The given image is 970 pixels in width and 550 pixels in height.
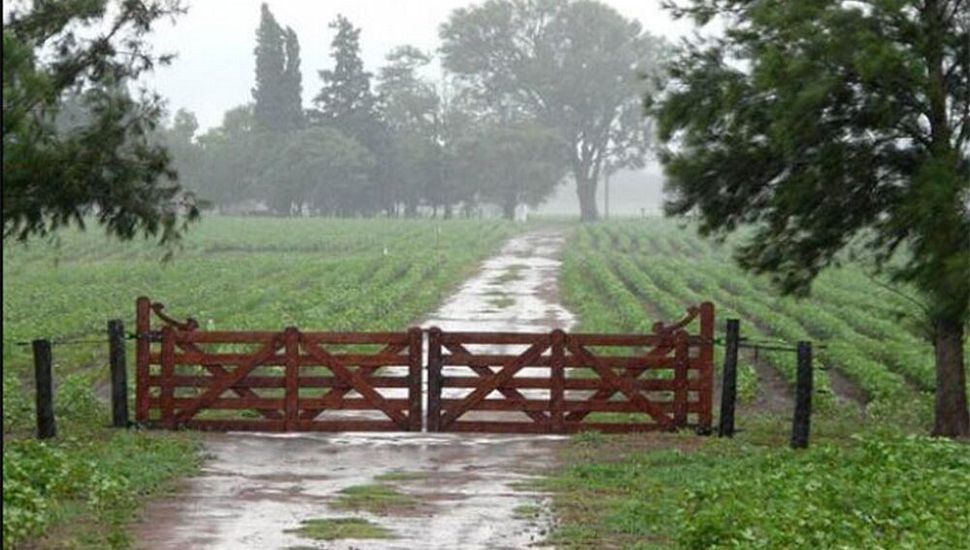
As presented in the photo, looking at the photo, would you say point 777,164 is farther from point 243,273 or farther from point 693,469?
point 243,273

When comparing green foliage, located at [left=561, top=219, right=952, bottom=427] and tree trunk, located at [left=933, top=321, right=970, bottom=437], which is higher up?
tree trunk, located at [left=933, top=321, right=970, bottom=437]

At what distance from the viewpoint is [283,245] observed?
280ft

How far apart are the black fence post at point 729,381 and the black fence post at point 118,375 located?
23.2 feet

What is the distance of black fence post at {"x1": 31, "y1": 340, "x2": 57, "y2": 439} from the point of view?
18906mm

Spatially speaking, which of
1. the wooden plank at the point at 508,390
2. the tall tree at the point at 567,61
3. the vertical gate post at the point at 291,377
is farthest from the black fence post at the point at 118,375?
the tall tree at the point at 567,61

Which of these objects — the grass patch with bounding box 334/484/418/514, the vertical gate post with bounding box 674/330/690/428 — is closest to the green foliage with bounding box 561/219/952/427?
the vertical gate post with bounding box 674/330/690/428

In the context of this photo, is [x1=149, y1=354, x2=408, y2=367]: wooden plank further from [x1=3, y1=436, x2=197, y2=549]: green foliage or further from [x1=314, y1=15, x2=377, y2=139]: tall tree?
[x1=314, y1=15, x2=377, y2=139]: tall tree

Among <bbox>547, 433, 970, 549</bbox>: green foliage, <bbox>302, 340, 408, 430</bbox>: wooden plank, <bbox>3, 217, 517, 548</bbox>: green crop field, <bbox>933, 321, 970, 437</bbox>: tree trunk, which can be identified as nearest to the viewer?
<bbox>547, 433, 970, 549</bbox>: green foliage

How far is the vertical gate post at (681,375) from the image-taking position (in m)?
20.7

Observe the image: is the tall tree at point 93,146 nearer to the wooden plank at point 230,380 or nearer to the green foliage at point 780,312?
the wooden plank at point 230,380

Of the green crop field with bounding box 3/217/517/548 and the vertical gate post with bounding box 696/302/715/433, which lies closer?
the green crop field with bounding box 3/217/517/548

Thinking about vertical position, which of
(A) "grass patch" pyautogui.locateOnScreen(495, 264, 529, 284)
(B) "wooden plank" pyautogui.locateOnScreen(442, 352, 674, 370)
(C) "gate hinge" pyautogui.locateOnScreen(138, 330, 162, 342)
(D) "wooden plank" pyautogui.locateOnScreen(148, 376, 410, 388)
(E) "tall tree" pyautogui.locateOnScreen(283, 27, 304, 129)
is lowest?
(A) "grass patch" pyautogui.locateOnScreen(495, 264, 529, 284)

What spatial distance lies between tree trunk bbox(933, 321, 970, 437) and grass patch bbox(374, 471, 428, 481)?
8.05 m

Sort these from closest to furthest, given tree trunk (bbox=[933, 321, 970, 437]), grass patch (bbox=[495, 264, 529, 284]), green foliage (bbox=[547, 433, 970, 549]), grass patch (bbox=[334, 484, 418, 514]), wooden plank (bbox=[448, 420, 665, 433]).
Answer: green foliage (bbox=[547, 433, 970, 549])
grass patch (bbox=[334, 484, 418, 514])
wooden plank (bbox=[448, 420, 665, 433])
tree trunk (bbox=[933, 321, 970, 437])
grass patch (bbox=[495, 264, 529, 284])
